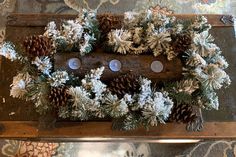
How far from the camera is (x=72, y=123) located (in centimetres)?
98

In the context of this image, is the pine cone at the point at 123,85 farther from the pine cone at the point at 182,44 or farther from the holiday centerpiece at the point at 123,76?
the pine cone at the point at 182,44

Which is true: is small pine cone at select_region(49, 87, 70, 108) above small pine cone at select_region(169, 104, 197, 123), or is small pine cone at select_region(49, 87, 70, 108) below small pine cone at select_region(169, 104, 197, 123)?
above

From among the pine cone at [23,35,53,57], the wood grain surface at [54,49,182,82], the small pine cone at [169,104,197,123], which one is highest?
the pine cone at [23,35,53,57]

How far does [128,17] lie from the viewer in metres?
1.03

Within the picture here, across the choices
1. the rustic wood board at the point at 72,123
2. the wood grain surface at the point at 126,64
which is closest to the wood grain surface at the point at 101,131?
the rustic wood board at the point at 72,123

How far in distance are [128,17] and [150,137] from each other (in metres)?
0.32

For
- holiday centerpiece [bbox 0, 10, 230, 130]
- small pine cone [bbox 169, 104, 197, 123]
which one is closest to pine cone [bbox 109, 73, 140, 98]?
holiday centerpiece [bbox 0, 10, 230, 130]

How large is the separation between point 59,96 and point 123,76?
0.16m

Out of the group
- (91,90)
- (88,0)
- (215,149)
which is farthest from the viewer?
(88,0)

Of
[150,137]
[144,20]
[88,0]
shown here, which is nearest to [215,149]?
[150,137]

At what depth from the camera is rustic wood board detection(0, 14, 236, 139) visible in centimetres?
98

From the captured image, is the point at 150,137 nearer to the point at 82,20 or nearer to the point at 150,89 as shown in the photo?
the point at 150,89

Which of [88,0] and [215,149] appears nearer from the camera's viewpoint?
[215,149]

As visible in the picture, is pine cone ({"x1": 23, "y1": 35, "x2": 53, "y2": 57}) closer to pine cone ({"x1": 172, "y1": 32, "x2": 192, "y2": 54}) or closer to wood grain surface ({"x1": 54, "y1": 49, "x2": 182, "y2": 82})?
wood grain surface ({"x1": 54, "y1": 49, "x2": 182, "y2": 82})
